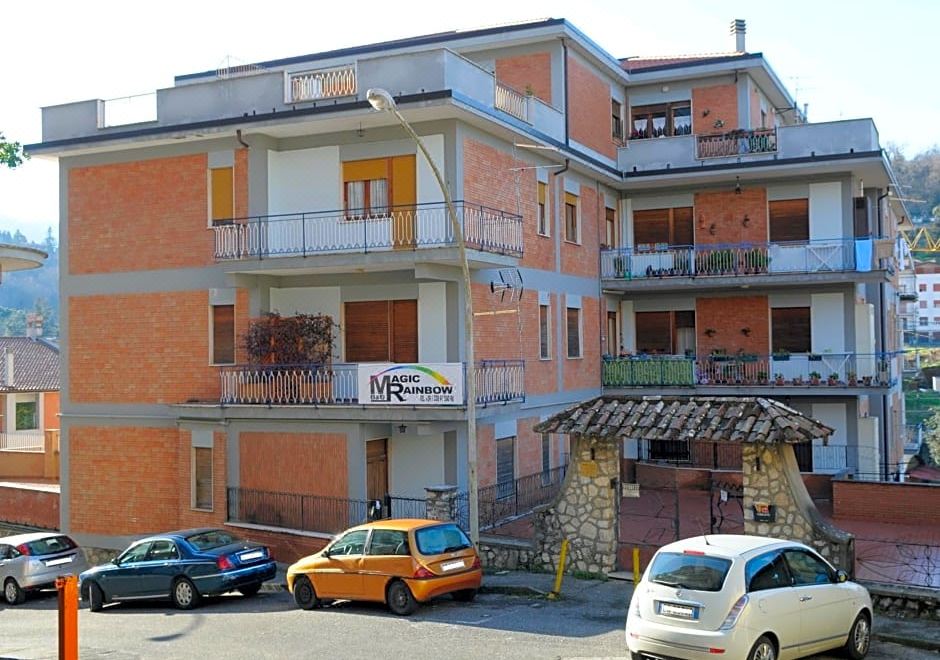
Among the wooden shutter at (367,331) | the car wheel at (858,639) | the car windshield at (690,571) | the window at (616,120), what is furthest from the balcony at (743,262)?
the car windshield at (690,571)

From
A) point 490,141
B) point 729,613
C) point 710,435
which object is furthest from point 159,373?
point 729,613

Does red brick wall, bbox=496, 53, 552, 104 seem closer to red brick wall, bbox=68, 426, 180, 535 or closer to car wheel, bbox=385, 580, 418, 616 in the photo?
red brick wall, bbox=68, 426, 180, 535

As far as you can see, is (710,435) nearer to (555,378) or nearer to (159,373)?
(555,378)

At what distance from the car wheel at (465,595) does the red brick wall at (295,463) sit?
17.1 ft

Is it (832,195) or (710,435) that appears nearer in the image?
(710,435)

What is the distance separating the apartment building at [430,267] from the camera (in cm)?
2275

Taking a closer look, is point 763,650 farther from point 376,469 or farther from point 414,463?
point 376,469

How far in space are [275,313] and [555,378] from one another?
7.38 meters

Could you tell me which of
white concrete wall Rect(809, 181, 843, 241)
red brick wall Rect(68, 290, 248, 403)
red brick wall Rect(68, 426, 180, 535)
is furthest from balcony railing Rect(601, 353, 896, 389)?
red brick wall Rect(68, 426, 180, 535)

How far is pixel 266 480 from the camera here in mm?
23547

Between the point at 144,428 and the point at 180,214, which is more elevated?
the point at 180,214

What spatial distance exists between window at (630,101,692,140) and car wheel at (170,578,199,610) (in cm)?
1916

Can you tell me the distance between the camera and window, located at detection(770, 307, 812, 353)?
30688mm

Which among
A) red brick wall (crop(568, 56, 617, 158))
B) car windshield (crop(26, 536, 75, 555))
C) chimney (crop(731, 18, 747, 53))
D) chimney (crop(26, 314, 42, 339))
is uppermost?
chimney (crop(731, 18, 747, 53))
